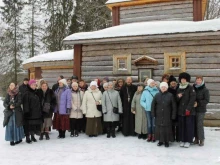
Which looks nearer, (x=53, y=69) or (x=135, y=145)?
(x=135, y=145)

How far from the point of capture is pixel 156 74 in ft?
32.6

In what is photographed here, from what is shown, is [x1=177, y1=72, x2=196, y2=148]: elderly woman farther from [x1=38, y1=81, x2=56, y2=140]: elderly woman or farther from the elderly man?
[x1=38, y1=81, x2=56, y2=140]: elderly woman

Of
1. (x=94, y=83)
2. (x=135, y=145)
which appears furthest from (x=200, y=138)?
(x=94, y=83)

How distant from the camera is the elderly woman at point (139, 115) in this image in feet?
23.9

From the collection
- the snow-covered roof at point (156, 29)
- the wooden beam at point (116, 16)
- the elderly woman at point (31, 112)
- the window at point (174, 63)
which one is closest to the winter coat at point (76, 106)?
the elderly woman at point (31, 112)

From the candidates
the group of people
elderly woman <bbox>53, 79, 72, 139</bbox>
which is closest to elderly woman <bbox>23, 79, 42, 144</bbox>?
the group of people

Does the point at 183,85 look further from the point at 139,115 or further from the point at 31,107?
the point at 31,107

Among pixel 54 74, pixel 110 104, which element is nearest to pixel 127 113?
pixel 110 104

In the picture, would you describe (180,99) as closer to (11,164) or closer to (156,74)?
(156,74)

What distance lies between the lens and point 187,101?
6.40 m

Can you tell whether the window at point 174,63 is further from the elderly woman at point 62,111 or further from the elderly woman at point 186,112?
the elderly woman at point 62,111

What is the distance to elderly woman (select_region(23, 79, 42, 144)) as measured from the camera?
6.92 metres

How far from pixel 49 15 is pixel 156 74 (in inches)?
717

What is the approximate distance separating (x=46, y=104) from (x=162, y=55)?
474 cm
